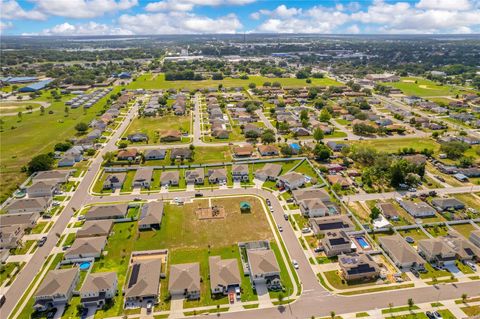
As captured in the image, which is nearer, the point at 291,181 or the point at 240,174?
the point at 291,181

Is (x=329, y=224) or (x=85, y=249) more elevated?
(x=329, y=224)

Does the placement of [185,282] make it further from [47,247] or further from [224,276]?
[47,247]

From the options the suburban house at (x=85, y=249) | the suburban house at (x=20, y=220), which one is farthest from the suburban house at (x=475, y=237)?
the suburban house at (x=20, y=220)

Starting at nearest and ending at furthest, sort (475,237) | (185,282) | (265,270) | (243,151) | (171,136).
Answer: (185,282), (265,270), (475,237), (243,151), (171,136)

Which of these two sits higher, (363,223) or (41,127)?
(41,127)

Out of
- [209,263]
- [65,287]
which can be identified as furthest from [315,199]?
[65,287]

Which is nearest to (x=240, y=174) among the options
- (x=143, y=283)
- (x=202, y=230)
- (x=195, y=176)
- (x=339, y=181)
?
(x=195, y=176)

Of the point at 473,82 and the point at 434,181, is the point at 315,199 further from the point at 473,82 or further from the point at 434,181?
the point at 473,82

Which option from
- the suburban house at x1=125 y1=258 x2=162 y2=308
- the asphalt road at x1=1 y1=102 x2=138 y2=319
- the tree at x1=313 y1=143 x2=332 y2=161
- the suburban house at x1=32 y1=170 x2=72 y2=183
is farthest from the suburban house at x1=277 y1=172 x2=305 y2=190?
the suburban house at x1=32 y1=170 x2=72 y2=183
